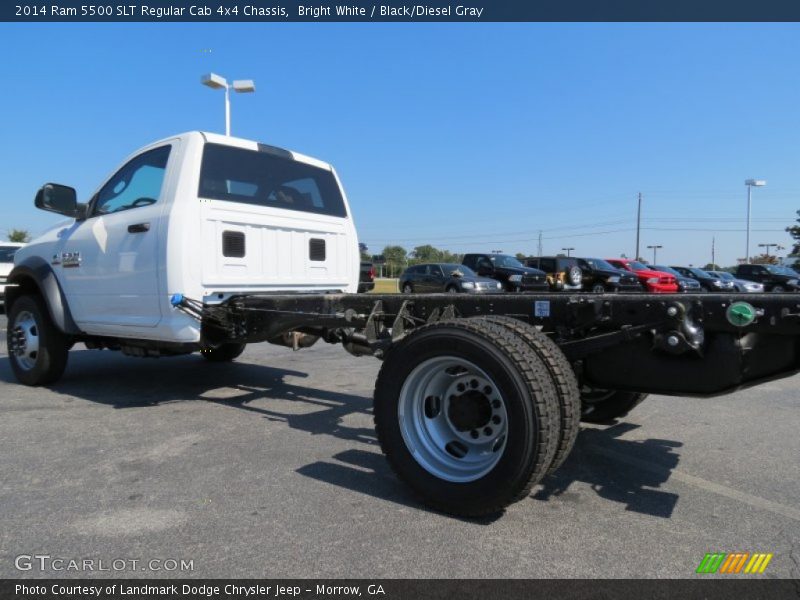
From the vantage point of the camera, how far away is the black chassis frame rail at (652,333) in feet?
9.23

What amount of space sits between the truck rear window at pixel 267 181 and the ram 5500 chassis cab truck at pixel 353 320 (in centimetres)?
2

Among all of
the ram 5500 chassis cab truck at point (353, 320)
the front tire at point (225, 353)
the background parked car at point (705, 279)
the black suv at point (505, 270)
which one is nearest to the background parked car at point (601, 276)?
the black suv at point (505, 270)

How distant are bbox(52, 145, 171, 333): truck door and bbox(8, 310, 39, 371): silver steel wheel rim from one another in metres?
0.75

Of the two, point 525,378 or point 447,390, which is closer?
point 525,378

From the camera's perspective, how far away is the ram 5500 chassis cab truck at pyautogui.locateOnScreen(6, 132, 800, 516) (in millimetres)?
2832

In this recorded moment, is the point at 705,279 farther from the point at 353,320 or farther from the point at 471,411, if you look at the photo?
the point at 471,411

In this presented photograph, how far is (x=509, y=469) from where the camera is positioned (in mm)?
2742

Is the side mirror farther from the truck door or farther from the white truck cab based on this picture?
the truck door

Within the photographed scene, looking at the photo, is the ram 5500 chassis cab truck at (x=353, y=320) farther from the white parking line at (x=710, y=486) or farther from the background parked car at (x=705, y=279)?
the background parked car at (x=705, y=279)

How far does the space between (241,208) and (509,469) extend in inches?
128

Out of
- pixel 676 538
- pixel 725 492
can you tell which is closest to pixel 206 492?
pixel 676 538

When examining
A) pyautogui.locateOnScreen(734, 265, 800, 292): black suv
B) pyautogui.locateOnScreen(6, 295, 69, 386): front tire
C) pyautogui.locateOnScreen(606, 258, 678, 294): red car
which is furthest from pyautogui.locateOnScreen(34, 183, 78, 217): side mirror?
pyautogui.locateOnScreen(734, 265, 800, 292): black suv

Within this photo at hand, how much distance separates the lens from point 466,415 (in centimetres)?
307

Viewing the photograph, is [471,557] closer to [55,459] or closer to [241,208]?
[55,459]
